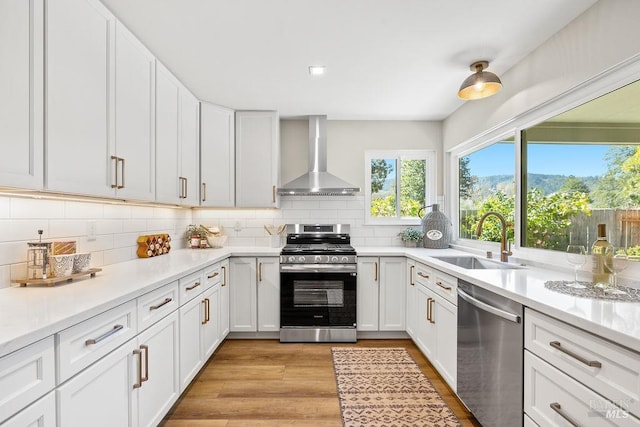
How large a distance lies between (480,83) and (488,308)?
1.56m

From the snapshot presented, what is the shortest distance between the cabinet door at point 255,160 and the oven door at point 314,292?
86 centimetres

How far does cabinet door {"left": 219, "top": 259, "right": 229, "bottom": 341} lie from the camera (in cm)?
300

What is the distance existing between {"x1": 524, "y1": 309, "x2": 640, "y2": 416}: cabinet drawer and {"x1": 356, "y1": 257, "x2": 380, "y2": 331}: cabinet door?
1878 mm

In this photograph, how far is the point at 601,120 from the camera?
1.85m

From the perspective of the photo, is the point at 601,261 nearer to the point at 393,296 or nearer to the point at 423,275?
the point at 423,275

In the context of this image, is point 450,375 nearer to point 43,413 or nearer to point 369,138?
point 43,413

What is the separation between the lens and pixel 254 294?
3.26 m

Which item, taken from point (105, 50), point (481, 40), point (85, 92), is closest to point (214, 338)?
point (85, 92)

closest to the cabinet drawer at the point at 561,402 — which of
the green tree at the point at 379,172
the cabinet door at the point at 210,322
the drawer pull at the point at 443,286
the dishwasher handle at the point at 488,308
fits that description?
the dishwasher handle at the point at 488,308

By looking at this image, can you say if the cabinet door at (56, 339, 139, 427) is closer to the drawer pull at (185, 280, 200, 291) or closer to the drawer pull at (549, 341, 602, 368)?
the drawer pull at (185, 280, 200, 291)

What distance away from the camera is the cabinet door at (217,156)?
130 inches

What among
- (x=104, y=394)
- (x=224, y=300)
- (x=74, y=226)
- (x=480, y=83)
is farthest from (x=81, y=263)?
(x=480, y=83)

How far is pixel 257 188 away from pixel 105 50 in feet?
6.32

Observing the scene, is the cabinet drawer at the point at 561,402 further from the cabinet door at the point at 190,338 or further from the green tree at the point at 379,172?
the green tree at the point at 379,172
